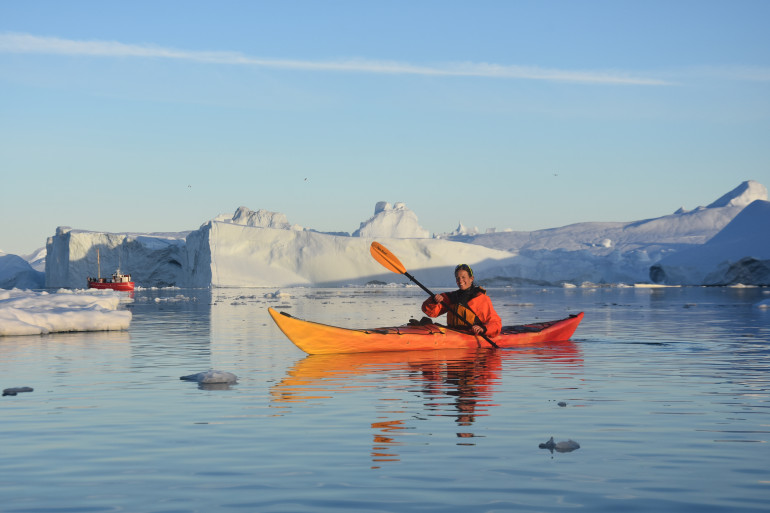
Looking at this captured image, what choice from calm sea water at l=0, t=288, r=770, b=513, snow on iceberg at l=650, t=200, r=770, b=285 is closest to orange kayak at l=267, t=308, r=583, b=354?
calm sea water at l=0, t=288, r=770, b=513

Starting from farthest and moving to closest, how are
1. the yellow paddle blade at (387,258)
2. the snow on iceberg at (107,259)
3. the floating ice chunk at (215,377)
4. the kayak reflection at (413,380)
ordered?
the snow on iceberg at (107,259), the yellow paddle blade at (387,258), the floating ice chunk at (215,377), the kayak reflection at (413,380)

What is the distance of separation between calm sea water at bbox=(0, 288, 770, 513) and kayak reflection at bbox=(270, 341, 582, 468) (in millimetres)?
33

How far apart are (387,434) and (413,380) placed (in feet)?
10.8

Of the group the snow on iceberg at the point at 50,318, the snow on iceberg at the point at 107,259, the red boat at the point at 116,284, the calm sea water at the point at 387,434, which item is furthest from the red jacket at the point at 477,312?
the snow on iceberg at the point at 107,259

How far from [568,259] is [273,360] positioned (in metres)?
67.8

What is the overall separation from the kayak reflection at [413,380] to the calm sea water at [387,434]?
3cm

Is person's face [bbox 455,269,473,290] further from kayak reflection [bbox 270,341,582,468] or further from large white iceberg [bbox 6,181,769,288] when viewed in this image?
large white iceberg [bbox 6,181,769,288]

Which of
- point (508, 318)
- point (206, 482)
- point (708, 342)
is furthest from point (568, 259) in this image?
point (206, 482)

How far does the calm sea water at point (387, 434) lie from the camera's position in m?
4.09

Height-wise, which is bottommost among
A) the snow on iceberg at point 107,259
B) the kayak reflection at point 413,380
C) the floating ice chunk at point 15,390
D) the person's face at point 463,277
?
the kayak reflection at point 413,380

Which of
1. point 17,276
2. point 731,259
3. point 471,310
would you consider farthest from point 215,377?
point 731,259

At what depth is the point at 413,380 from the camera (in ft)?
29.5

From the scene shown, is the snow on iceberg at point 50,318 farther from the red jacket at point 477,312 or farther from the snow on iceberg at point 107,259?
the snow on iceberg at point 107,259

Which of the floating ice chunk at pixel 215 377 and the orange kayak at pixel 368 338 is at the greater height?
the orange kayak at pixel 368 338
